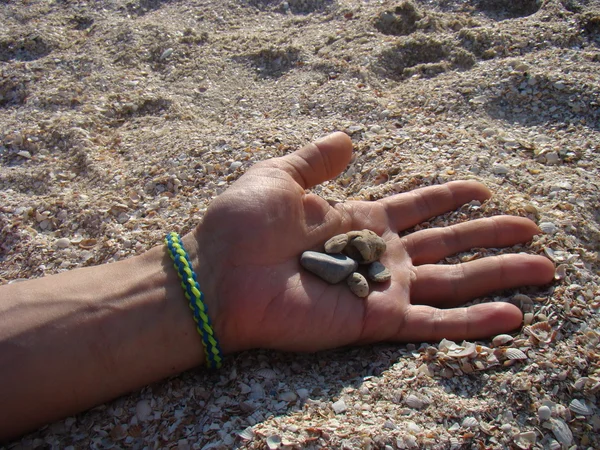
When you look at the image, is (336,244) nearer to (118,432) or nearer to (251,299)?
(251,299)

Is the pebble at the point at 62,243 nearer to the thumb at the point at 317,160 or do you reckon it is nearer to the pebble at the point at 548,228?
the thumb at the point at 317,160

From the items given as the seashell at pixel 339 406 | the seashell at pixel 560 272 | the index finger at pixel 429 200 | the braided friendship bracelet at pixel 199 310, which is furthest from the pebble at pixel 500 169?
the braided friendship bracelet at pixel 199 310

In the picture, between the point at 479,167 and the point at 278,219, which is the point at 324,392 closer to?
the point at 278,219

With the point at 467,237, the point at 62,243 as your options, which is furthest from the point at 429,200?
the point at 62,243

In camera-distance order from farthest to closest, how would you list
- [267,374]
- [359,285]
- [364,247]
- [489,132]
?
1. [489,132]
2. [364,247]
3. [359,285]
4. [267,374]

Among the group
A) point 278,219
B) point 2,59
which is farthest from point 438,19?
point 2,59

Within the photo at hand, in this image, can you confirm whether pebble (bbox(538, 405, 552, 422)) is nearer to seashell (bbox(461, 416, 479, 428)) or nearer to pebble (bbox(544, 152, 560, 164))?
seashell (bbox(461, 416, 479, 428))
